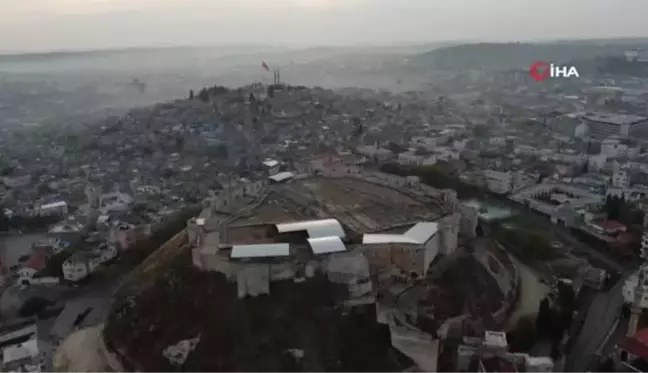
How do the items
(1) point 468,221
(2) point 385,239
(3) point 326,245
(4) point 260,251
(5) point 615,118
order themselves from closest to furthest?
(4) point 260,251 < (3) point 326,245 < (2) point 385,239 < (1) point 468,221 < (5) point 615,118

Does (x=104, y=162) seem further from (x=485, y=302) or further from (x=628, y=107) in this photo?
(x=628, y=107)

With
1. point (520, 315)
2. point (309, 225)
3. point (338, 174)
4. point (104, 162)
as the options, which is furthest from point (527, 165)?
point (104, 162)

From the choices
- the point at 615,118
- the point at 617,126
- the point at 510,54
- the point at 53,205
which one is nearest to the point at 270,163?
the point at 53,205

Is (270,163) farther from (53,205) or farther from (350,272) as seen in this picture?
(350,272)

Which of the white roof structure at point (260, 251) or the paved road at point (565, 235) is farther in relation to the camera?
the paved road at point (565, 235)

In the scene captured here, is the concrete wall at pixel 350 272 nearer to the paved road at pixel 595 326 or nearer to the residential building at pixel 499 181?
the paved road at pixel 595 326

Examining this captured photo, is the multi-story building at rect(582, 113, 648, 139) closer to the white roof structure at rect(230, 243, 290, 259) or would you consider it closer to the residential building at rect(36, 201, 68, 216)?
the white roof structure at rect(230, 243, 290, 259)

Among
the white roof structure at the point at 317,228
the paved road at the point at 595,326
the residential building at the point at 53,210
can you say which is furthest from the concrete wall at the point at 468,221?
the residential building at the point at 53,210
